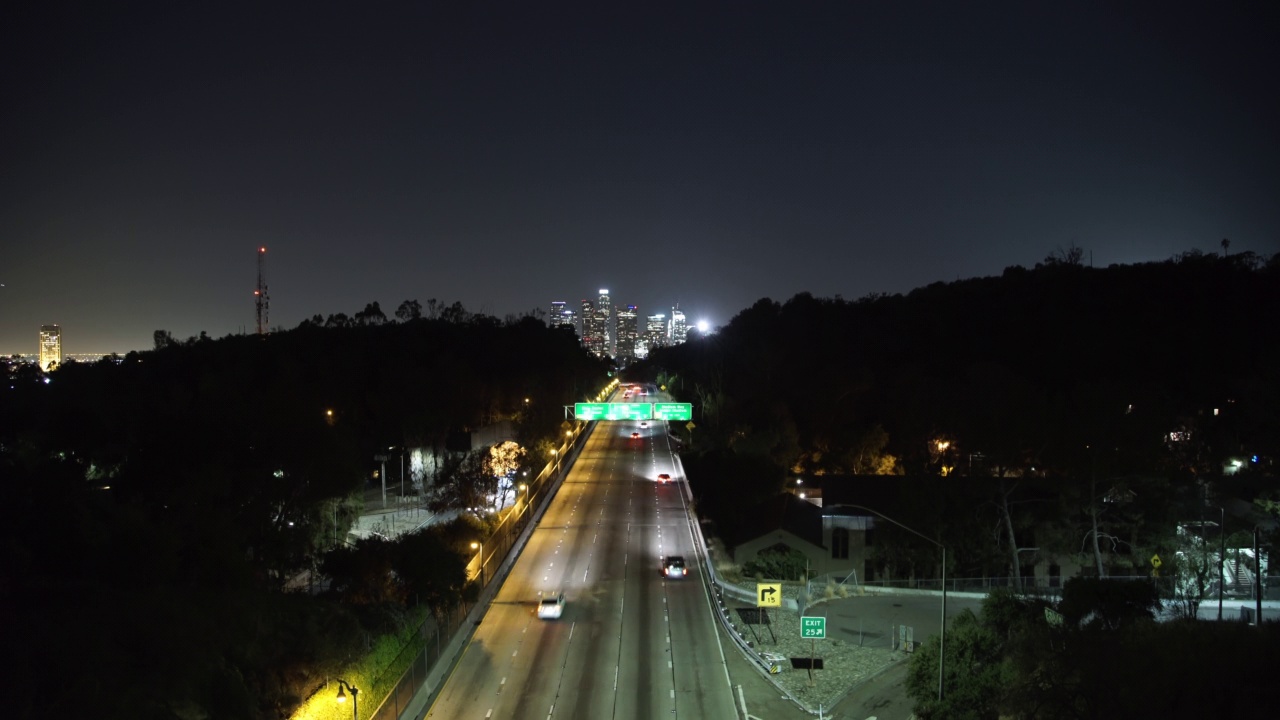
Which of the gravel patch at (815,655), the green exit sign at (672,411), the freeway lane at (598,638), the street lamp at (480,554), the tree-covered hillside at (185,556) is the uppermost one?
the green exit sign at (672,411)

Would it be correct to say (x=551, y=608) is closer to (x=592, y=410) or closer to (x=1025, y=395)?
(x=592, y=410)

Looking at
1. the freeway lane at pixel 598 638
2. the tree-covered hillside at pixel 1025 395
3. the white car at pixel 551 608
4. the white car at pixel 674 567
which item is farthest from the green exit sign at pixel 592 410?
the white car at pixel 551 608

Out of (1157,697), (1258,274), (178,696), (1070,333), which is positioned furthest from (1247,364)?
(178,696)

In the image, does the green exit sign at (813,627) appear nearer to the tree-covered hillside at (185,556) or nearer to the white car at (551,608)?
the white car at (551,608)

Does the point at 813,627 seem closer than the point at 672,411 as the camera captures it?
Yes

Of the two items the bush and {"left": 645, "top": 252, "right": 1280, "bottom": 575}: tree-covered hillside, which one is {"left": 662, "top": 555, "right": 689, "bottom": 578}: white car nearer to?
the bush

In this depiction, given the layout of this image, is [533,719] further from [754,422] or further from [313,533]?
[754,422]

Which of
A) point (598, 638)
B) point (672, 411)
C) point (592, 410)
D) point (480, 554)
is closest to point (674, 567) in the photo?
point (480, 554)
